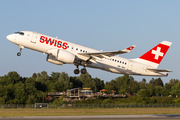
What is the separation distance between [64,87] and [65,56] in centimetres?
9579

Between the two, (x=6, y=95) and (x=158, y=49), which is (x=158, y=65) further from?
(x=6, y=95)

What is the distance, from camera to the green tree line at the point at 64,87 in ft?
284

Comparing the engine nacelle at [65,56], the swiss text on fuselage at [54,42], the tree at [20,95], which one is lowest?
the tree at [20,95]

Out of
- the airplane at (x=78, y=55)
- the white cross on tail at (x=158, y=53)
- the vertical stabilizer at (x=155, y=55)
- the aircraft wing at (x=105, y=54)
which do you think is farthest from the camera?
the white cross on tail at (x=158, y=53)

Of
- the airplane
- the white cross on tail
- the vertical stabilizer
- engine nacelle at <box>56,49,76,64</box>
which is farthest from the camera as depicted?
the white cross on tail

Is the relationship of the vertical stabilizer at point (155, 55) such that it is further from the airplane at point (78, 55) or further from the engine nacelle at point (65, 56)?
the engine nacelle at point (65, 56)

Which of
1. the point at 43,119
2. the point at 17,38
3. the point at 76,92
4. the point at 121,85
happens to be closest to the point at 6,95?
the point at 76,92

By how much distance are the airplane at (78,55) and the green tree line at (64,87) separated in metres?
37.8

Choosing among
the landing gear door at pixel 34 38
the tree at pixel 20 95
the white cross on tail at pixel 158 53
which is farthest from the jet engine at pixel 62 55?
the tree at pixel 20 95

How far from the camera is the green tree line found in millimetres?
86562

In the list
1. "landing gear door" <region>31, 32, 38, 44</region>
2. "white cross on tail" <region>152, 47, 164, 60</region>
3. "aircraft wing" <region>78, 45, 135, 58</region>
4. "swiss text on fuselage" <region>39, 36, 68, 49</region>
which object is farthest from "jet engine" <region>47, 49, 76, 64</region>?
"white cross on tail" <region>152, 47, 164, 60</region>

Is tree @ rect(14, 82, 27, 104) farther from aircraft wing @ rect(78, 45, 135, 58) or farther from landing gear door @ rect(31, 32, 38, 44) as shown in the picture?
aircraft wing @ rect(78, 45, 135, 58)

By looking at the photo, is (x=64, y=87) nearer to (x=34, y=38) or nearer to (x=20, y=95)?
(x=20, y=95)

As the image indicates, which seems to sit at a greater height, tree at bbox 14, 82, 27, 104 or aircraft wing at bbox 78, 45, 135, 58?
aircraft wing at bbox 78, 45, 135, 58
